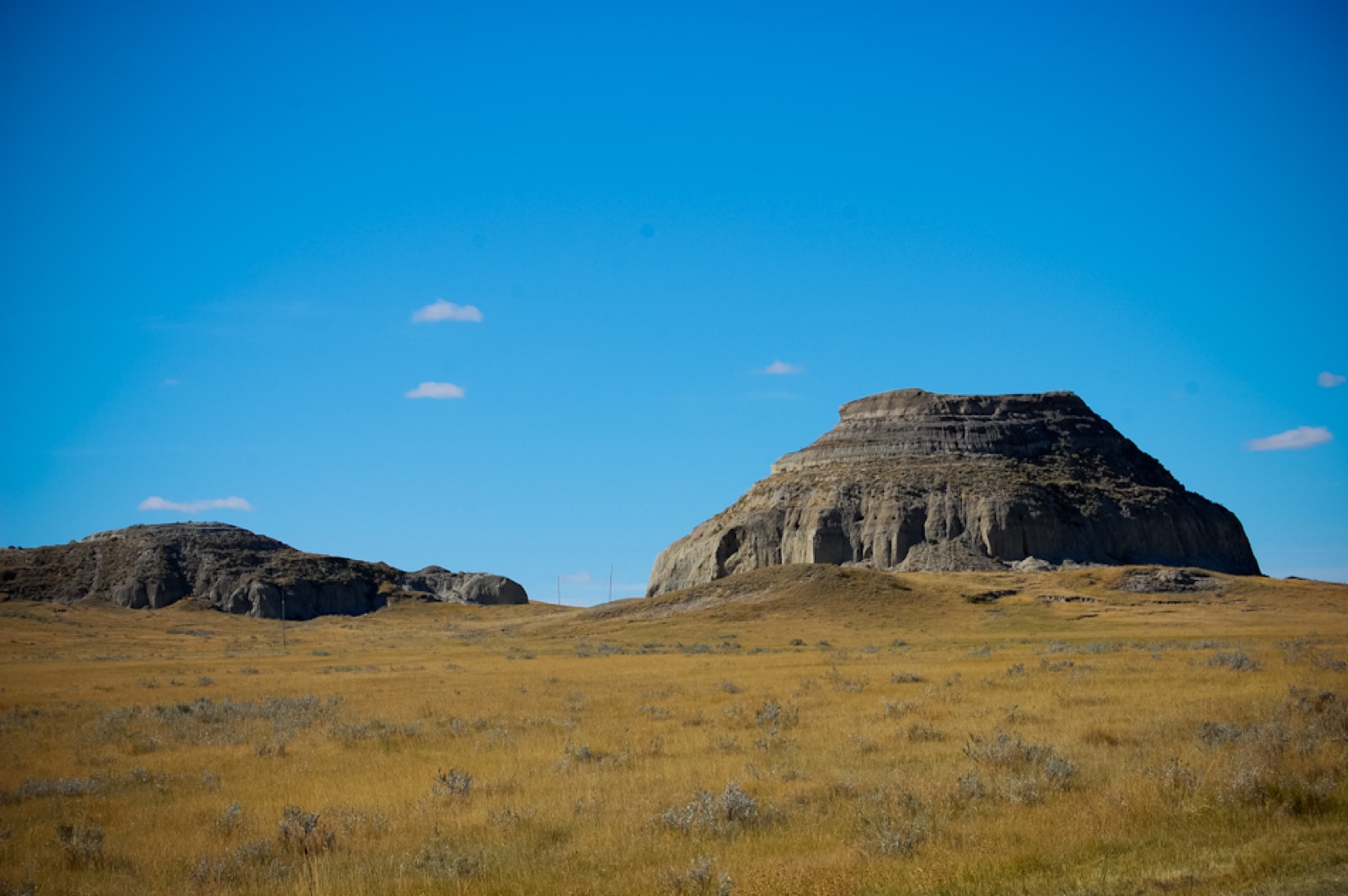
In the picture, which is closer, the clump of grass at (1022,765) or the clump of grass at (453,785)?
the clump of grass at (1022,765)

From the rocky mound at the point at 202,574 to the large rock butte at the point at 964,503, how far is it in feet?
163

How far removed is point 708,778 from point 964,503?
3842 inches

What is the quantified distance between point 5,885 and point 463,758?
838 cm

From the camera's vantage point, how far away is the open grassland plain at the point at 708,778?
10.9 metres

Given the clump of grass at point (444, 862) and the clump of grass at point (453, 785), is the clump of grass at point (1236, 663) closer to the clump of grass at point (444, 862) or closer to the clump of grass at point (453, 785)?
the clump of grass at point (453, 785)

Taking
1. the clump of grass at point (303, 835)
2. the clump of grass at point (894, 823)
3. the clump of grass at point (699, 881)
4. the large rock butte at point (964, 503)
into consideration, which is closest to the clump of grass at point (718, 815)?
the clump of grass at point (894, 823)

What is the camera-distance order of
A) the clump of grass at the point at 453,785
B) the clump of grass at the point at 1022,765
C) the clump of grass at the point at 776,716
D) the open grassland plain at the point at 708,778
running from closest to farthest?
the open grassland plain at the point at 708,778
the clump of grass at the point at 1022,765
the clump of grass at the point at 453,785
the clump of grass at the point at 776,716

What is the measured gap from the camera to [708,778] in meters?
15.9

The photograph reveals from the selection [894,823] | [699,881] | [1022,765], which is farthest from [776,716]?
[699,881]

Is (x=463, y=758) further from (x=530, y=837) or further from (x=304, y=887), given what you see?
(x=304, y=887)

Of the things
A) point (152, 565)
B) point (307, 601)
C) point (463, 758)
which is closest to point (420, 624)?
point (307, 601)

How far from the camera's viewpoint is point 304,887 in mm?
10609

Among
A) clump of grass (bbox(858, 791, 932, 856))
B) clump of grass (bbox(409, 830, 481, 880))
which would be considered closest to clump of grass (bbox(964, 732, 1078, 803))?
clump of grass (bbox(858, 791, 932, 856))

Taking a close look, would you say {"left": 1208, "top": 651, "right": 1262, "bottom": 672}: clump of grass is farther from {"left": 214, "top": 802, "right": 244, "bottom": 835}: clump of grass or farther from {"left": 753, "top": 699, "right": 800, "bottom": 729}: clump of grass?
{"left": 214, "top": 802, "right": 244, "bottom": 835}: clump of grass
